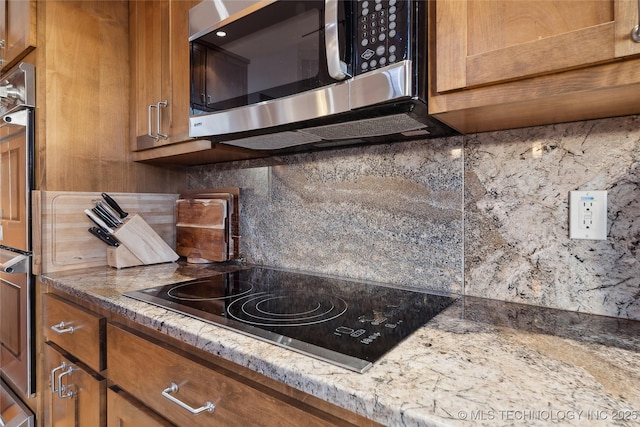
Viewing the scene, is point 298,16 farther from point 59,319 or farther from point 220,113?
point 59,319

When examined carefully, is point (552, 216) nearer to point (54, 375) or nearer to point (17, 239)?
point (54, 375)

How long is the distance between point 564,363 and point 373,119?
0.61 m

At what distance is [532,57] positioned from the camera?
0.61 m

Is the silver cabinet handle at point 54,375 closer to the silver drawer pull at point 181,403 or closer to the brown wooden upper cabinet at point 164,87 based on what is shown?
the silver drawer pull at point 181,403

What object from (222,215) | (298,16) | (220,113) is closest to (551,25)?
(298,16)

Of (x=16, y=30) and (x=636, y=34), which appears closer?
(x=636, y=34)

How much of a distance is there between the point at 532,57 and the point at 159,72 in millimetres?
1265

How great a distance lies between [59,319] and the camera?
1.18 meters

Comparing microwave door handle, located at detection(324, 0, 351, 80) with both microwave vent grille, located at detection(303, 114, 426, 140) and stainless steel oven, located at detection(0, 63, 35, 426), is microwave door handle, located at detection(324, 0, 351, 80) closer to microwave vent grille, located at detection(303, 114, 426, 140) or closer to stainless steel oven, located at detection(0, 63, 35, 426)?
microwave vent grille, located at detection(303, 114, 426, 140)

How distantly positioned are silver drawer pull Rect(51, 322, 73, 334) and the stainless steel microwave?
725 millimetres

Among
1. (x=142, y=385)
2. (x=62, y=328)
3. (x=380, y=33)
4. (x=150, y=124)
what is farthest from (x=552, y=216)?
(x=62, y=328)

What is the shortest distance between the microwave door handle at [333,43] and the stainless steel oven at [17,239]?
4.03ft

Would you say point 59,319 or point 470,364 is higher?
point 470,364

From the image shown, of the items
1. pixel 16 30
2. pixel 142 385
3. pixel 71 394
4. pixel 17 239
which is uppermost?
pixel 16 30
